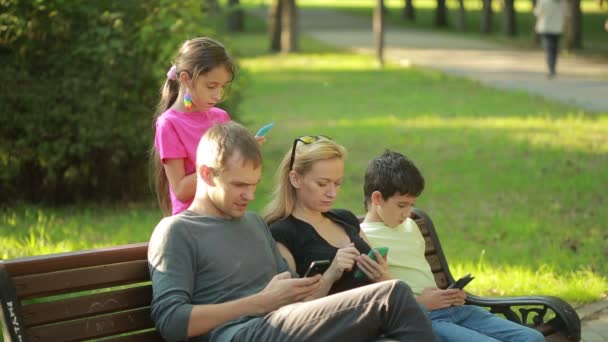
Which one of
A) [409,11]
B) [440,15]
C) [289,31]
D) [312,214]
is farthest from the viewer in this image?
[409,11]

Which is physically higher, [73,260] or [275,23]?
[73,260]

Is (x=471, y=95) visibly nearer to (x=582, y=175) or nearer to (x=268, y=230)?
(x=582, y=175)

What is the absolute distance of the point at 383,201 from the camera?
506 centimetres

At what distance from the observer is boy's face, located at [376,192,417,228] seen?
5012 millimetres

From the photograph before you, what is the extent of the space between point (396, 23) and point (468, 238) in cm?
3989

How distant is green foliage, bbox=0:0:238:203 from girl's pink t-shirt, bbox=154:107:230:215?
15.1 ft

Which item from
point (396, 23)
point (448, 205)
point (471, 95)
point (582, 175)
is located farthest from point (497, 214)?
point (396, 23)

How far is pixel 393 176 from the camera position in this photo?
495 cm

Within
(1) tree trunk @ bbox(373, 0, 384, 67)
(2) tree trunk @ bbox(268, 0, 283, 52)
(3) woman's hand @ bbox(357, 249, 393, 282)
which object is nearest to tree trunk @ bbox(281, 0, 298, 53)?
(2) tree trunk @ bbox(268, 0, 283, 52)

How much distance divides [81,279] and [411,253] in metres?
1.55

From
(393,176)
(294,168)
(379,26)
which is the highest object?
(294,168)

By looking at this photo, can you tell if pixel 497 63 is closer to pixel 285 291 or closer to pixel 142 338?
pixel 142 338

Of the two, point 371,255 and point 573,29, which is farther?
point 573,29

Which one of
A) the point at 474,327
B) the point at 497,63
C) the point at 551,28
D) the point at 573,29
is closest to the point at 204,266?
the point at 474,327
